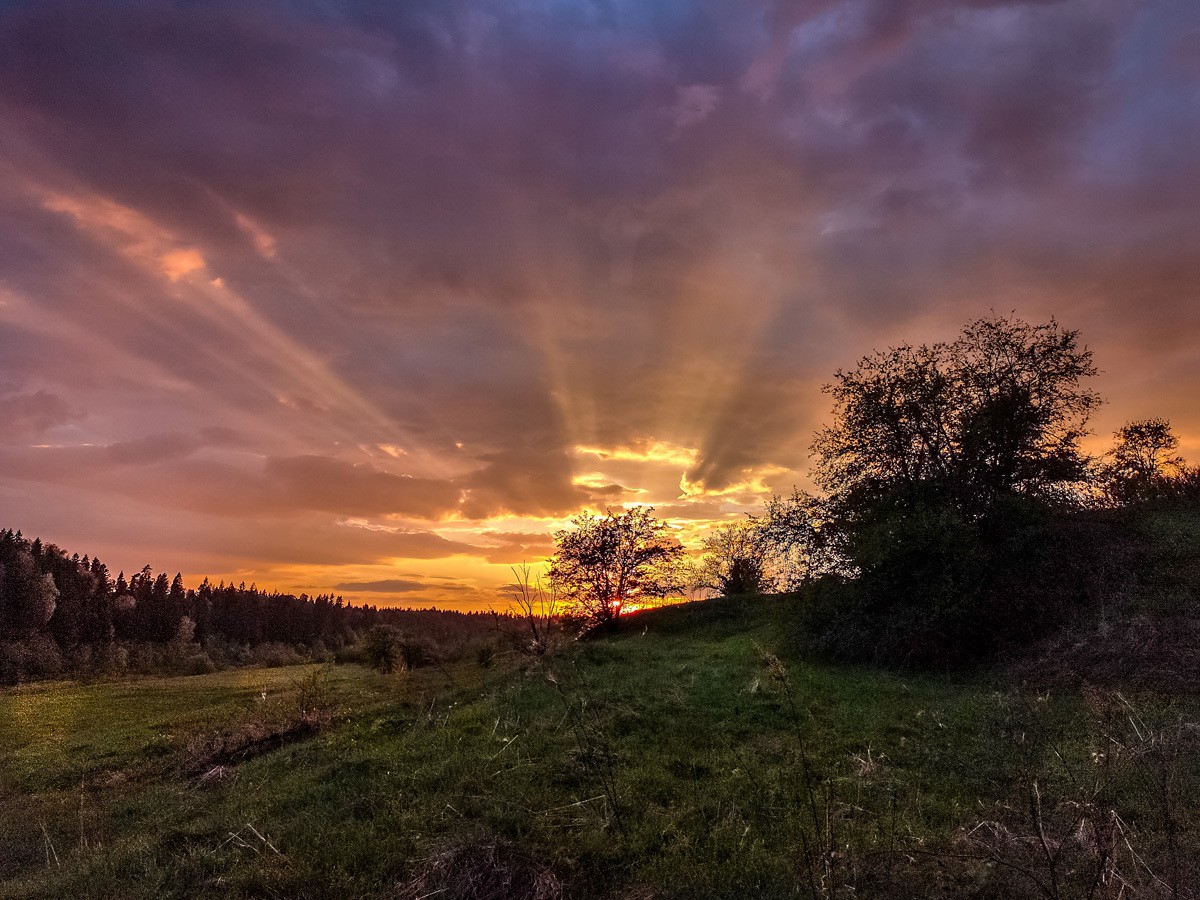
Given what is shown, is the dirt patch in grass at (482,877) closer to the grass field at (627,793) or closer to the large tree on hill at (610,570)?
the grass field at (627,793)

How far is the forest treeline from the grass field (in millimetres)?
2704

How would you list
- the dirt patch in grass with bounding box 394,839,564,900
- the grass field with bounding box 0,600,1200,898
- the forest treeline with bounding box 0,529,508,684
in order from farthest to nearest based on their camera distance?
1. the forest treeline with bounding box 0,529,508,684
2. the grass field with bounding box 0,600,1200,898
3. the dirt patch in grass with bounding box 394,839,564,900

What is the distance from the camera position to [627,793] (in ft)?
29.3

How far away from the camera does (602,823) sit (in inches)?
313

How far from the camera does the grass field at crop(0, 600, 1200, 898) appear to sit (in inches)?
261

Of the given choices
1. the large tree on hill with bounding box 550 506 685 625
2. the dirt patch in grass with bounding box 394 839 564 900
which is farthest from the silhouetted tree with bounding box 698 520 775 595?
the dirt patch in grass with bounding box 394 839 564 900

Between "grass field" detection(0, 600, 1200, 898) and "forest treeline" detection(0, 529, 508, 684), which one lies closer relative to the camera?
"grass field" detection(0, 600, 1200, 898)

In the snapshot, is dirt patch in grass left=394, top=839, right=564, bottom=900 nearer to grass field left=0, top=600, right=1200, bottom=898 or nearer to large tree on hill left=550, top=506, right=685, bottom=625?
grass field left=0, top=600, right=1200, bottom=898

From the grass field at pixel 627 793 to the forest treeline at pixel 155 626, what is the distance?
2704 millimetres

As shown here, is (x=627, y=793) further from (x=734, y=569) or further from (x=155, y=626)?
(x=155, y=626)

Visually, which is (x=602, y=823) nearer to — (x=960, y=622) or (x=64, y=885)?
(x=64, y=885)

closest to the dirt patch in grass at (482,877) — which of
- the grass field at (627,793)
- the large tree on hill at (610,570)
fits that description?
the grass field at (627,793)

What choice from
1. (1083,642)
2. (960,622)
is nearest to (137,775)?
(960,622)

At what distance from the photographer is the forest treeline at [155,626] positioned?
3038 cm
